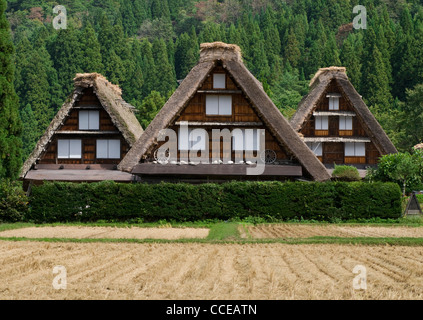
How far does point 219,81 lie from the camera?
106 feet

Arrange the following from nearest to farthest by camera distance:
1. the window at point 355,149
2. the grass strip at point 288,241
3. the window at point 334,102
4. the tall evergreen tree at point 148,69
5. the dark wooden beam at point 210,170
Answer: the grass strip at point 288,241 → the dark wooden beam at point 210,170 → the window at point 334,102 → the window at point 355,149 → the tall evergreen tree at point 148,69

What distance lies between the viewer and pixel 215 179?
3105cm

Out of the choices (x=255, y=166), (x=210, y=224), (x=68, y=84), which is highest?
(x=68, y=84)

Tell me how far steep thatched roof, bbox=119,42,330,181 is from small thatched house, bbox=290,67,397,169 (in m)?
10.1

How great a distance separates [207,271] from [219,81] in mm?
20458

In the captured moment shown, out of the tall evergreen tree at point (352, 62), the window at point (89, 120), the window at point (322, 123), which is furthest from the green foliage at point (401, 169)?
the tall evergreen tree at point (352, 62)

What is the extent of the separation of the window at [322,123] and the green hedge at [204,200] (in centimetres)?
1520

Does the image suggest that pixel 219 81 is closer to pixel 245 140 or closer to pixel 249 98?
pixel 249 98

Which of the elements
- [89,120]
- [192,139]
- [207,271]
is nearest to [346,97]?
[192,139]

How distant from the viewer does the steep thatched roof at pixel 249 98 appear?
29406 millimetres

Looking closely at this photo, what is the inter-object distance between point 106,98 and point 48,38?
6758 cm

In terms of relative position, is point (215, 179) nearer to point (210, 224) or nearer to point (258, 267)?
point (210, 224)

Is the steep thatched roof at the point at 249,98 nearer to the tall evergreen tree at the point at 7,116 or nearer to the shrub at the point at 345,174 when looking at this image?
the shrub at the point at 345,174
